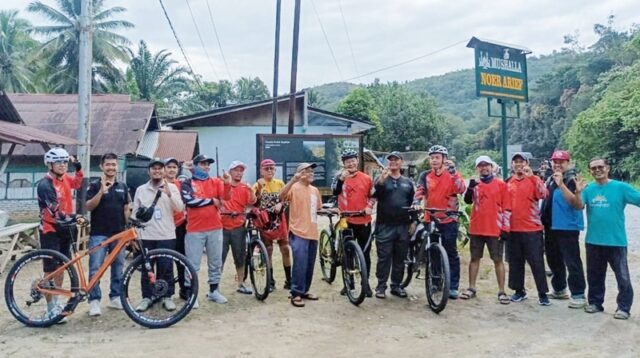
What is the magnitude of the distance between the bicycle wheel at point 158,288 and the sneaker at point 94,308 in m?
0.37

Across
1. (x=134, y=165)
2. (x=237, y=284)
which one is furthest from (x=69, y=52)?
(x=237, y=284)

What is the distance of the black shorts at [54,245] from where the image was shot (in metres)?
5.21

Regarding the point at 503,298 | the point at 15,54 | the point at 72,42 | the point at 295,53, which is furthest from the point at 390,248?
the point at 15,54

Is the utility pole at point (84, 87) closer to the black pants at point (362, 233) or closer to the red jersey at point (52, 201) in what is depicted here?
the red jersey at point (52, 201)

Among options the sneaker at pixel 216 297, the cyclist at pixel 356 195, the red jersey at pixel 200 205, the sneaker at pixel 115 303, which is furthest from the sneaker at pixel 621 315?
the sneaker at pixel 115 303

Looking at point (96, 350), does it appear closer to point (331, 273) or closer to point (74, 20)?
point (331, 273)

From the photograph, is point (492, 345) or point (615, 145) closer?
point (492, 345)

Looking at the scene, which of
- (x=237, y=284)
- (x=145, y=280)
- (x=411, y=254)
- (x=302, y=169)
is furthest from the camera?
(x=237, y=284)

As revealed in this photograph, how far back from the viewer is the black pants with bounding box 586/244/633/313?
5.37 m

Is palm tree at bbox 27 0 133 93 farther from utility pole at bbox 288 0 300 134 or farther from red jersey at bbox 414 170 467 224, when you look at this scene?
red jersey at bbox 414 170 467 224

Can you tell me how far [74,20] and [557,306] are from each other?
30.7m

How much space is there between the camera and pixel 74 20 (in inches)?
1184

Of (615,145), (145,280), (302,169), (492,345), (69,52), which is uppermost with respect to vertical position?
(69,52)

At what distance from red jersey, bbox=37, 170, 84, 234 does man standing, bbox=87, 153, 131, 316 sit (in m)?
0.26
